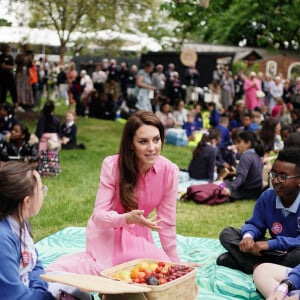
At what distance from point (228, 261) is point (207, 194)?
2.89 meters

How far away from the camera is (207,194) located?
306 inches

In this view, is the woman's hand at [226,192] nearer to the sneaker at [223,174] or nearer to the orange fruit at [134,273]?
the sneaker at [223,174]

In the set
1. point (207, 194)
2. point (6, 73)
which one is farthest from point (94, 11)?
point (207, 194)

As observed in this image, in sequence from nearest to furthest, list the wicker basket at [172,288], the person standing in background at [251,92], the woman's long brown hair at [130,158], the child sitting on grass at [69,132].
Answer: the wicker basket at [172,288], the woman's long brown hair at [130,158], the child sitting on grass at [69,132], the person standing in background at [251,92]

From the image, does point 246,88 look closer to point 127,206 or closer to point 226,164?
point 226,164

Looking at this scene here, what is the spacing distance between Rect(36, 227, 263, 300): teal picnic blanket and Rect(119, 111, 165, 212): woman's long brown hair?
0.92 m

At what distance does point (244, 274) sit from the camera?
4766mm

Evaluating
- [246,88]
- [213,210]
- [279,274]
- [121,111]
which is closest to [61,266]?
[279,274]

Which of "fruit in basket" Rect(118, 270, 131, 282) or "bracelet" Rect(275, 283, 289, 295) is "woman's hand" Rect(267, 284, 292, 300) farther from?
"fruit in basket" Rect(118, 270, 131, 282)

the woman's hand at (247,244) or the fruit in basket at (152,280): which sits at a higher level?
the fruit in basket at (152,280)

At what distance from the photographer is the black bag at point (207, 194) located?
7.77 metres

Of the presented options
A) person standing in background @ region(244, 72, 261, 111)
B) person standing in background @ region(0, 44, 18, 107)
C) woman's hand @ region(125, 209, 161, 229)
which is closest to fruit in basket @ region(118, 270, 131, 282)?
woman's hand @ region(125, 209, 161, 229)

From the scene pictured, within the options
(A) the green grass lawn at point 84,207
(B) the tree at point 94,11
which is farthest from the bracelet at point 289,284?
(B) the tree at point 94,11

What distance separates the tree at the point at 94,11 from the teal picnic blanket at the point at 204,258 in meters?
8.52
